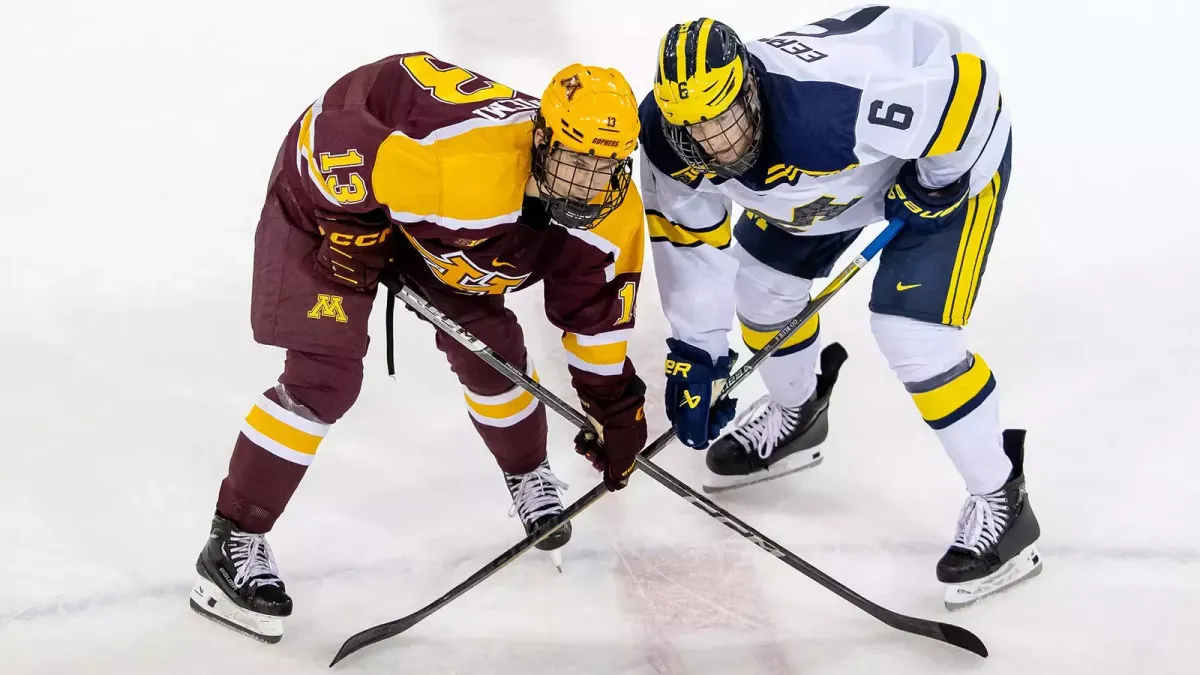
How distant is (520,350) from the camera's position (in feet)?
8.30

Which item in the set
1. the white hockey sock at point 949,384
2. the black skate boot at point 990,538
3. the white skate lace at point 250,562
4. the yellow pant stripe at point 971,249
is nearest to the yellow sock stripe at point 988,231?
the yellow pant stripe at point 971,249

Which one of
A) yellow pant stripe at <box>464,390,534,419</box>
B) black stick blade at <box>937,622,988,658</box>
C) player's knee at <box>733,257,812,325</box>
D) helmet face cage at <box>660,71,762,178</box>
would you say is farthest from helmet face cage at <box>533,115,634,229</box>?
black stick blade at <box>937,622,988,658</box>

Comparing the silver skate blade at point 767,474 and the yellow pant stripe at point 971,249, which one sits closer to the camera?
the yellow pant stripe at point 971,249

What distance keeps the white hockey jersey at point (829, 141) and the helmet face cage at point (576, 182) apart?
1.00 ft

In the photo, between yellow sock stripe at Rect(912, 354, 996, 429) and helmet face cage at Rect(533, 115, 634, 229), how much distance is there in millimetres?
857

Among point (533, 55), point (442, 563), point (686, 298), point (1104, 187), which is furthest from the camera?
point (533, 55)

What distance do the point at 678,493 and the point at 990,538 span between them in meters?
0.73

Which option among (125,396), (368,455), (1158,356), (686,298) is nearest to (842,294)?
(1158,356)

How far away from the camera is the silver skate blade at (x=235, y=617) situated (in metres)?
2.40

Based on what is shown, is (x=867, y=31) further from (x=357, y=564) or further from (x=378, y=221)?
(x=357, y=564)

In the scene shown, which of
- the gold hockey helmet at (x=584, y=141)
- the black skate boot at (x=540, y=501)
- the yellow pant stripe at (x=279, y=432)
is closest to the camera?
the gold hockey helmet at (x=584, y=141)

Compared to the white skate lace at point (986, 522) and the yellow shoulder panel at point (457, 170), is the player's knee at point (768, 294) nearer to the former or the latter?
the white skate lace at point (986, 522)

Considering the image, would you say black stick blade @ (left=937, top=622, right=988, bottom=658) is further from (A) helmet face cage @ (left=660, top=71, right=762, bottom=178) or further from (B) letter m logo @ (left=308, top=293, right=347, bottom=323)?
(B) letter m logo @ (left=308, top=293, right=347, bottom=323)

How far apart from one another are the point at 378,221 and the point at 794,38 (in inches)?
34.8
